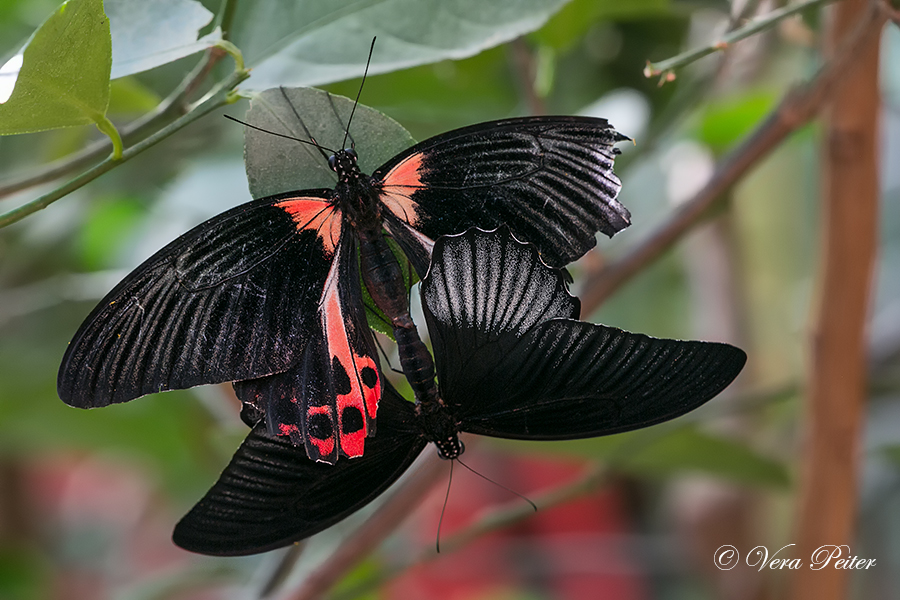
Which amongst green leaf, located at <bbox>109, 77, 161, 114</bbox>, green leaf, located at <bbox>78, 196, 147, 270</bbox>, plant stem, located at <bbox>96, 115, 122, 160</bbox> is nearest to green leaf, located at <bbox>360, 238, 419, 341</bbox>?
plant stem, located at <bbox>96, 115, 122, 160</bbox>

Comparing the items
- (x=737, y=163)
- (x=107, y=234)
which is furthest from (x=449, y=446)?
(x=107, y=234)

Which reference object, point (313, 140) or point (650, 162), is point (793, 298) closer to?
point (650, 162)

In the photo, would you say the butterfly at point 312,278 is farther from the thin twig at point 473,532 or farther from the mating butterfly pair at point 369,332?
the thin twig at point 473,532

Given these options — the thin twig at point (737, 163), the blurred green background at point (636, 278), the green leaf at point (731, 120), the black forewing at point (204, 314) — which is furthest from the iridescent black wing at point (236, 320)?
the green leaf at point (731, 120)

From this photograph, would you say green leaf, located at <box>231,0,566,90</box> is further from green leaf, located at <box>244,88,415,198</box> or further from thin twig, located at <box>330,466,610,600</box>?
thin twig, located at <box>330,466,610,600</box>

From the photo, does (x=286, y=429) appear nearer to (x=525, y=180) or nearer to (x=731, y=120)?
(x=525, y=180)

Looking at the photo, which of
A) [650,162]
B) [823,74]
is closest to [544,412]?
[823,74]

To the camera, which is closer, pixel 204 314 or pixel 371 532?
pixel 204 314

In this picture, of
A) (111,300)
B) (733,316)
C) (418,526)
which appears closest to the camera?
(111,300)
